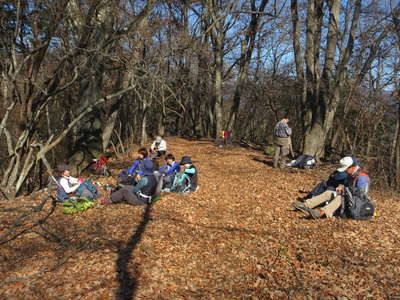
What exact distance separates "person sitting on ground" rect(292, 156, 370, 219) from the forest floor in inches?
7.6

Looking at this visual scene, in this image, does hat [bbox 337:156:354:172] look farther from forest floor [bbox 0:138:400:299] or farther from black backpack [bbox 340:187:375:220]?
forest floor [bbox 0:138:400:299]

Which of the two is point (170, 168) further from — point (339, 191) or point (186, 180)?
point (339, 191)

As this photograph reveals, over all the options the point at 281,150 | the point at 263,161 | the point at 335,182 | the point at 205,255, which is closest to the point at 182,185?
the point at 205,255

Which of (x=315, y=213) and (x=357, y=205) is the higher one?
(x=357, y=205)

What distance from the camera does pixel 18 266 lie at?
14.2ft

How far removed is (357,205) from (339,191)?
0.44 meters

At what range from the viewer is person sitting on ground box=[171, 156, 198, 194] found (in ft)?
25.8

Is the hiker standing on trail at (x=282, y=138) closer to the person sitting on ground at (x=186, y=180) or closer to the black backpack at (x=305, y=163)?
the black backpack at (x=305, y=163)


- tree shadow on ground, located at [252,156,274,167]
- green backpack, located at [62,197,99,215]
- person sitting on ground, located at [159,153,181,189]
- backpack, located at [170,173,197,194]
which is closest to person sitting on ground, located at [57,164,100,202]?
green backpack, located at [62,197,99,215]

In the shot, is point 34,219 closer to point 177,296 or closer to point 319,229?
point 177,296

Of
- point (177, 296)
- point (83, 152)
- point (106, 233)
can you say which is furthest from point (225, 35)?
point (177, 296)

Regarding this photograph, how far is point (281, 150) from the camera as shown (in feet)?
34.2

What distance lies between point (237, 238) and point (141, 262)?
1.74 meters

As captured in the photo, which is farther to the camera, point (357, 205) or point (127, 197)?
point (127, 197)
